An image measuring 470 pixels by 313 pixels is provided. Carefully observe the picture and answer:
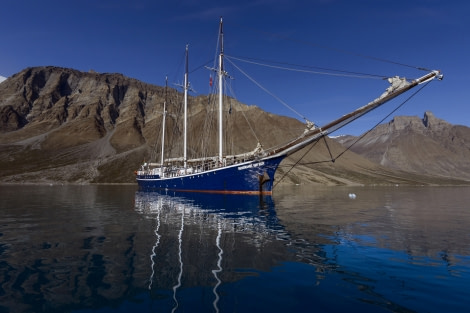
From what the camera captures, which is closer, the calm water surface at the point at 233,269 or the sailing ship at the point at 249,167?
the calm water surface at the point at 233,269

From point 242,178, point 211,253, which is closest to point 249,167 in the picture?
point 242,178


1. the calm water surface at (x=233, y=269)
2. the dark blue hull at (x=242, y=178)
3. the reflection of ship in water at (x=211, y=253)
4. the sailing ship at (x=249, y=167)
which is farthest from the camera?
the dark blue hull at (x=242, y=178)

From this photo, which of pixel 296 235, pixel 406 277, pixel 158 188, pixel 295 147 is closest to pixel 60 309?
pixel 406 277

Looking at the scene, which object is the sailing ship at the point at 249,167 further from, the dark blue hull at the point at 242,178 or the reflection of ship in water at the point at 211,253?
the reflection of ship in water at the point at 211,253

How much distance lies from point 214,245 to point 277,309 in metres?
7.60

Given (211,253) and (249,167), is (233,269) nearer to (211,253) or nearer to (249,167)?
(211,253)

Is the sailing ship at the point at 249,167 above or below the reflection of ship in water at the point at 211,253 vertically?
above

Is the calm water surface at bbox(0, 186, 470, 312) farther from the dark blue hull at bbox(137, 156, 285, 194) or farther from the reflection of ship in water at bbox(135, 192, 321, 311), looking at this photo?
the dark blue hull at bbox(137, 156, 285, 194)

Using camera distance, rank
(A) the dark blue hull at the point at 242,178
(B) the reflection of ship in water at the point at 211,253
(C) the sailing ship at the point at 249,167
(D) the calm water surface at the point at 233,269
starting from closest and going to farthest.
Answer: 1. (D) the calm water surface at the point at 233,269
2. (B) the reflection of ship in water at the point at 211,253
3. (C) the sailing ship at the point at 249,167
4. (A) the dark blue hull at the point at 242,178

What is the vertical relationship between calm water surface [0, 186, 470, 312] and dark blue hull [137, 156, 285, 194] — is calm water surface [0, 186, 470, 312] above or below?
below

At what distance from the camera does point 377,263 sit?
12547 mm

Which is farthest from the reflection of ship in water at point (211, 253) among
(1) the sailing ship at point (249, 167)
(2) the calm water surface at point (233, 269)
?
(1) the sailing ship at point (249, 167)

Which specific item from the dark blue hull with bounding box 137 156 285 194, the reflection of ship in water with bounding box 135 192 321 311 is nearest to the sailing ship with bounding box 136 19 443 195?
the dark blue hull with bounding box 137 156 285 194

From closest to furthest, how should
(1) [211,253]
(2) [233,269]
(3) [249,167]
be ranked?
(2) [233,269]
(1) [211,253]
(3) [249,167]
